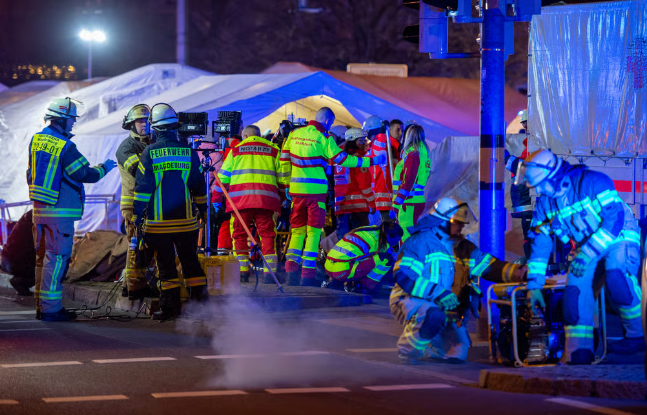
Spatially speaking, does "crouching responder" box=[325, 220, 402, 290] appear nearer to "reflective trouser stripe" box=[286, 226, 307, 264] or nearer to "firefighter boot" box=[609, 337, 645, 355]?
"reflective trouser stripe" box=[286, 226, 307, 264]

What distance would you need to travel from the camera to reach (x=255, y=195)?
14086 millimetres

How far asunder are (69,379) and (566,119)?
6.57 meters

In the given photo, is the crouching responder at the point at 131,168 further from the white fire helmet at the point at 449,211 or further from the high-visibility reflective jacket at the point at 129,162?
the white fire helmet at the point at 449,211

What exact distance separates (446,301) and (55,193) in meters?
4.79

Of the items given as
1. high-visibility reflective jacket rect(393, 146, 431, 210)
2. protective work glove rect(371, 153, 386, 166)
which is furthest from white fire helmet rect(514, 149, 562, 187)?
protective work glove rect(371, 153, 386, 166)

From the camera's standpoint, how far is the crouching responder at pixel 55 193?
39.0ft

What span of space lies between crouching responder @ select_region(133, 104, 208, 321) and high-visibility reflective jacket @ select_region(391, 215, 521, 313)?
307 cm

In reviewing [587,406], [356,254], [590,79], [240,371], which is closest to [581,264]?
[587,406]

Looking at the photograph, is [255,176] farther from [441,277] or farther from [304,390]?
[304,390]

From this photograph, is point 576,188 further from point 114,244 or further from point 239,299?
point 114,244

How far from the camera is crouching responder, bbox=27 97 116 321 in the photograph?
39.0 ft

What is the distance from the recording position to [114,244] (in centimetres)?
1465

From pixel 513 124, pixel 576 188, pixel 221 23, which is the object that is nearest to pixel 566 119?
pixel 576 188

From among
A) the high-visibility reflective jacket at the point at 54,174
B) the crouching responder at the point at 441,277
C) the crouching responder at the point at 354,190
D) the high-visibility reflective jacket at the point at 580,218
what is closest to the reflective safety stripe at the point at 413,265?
the crouching responder at the point at 441,277
